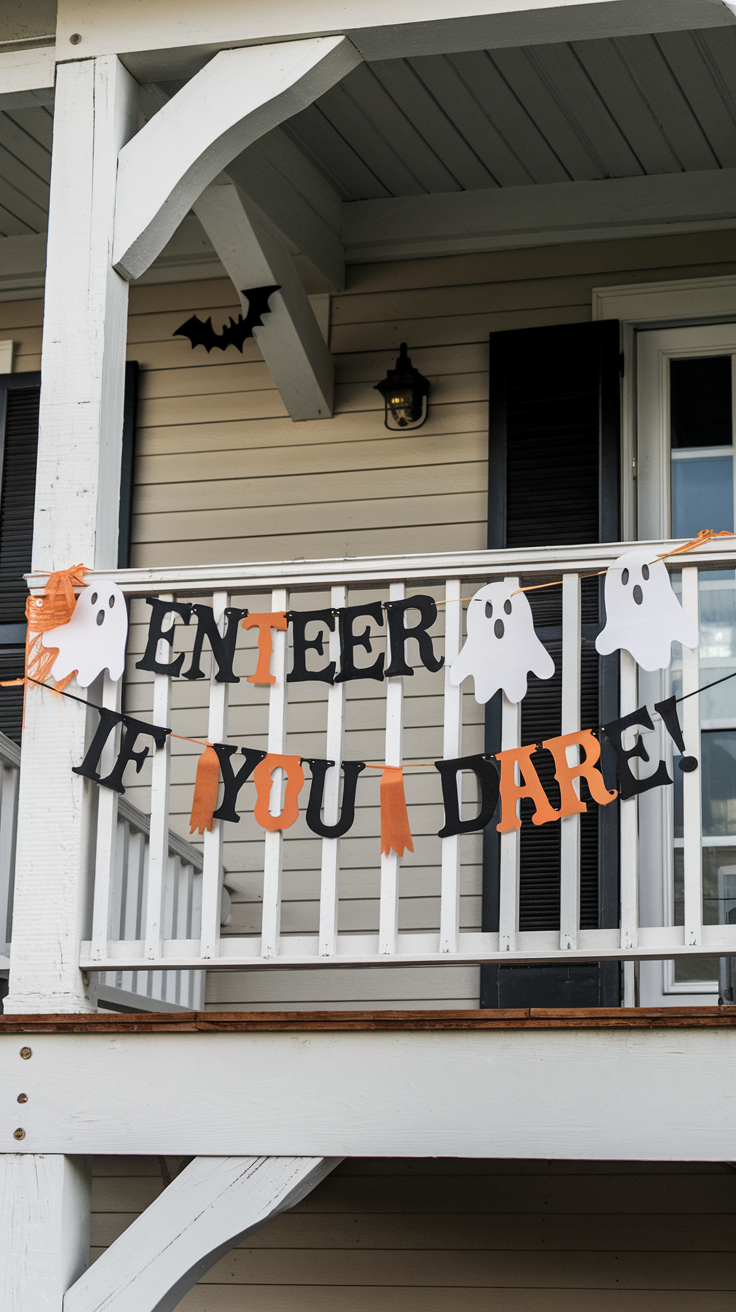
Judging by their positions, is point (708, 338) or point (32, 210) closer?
point (708, 338)

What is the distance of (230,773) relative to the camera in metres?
3.24

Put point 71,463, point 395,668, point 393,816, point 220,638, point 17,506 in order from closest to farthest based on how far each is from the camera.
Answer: point 393,816
point 395,668
point 220,638
point 71,463
point 17,506

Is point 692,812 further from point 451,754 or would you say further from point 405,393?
point 405,393

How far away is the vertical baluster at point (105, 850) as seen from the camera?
10.4 feet

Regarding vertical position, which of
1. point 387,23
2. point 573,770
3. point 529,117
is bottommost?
point 573,770

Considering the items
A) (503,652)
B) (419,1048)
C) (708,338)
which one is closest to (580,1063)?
(419,1048)

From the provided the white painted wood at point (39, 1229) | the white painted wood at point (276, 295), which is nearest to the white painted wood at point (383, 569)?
the white painted wood at point (39, 1229)

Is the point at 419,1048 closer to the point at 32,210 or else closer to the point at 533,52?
the point at 533,52

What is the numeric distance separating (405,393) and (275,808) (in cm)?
226

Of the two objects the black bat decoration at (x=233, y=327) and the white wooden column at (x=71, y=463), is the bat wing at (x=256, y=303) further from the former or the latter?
the white wooden column at (x=71, y=463)

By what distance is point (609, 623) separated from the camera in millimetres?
3100

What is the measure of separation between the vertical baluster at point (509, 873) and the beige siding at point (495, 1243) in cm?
177

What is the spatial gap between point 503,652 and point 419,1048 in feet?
2.88

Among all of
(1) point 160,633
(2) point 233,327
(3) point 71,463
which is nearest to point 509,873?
(1) point 160,633
